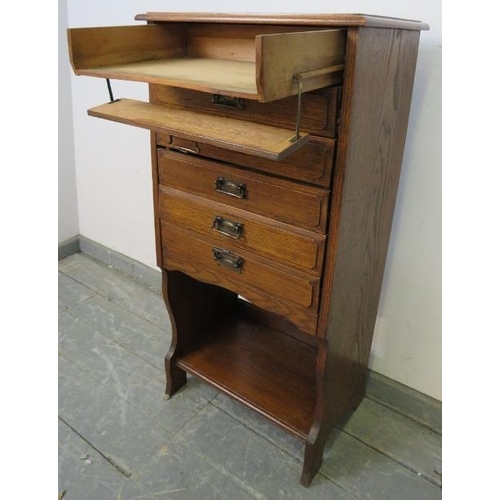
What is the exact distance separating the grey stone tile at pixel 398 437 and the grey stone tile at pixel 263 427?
0.63ft

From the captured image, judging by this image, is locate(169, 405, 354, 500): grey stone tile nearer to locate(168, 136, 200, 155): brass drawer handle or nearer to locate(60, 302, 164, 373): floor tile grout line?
locate(60, 302, 164, 373): floor tile grout line

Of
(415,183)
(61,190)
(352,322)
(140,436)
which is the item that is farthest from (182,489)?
(61,190)

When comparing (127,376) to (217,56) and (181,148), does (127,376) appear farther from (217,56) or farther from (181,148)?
(217,56)

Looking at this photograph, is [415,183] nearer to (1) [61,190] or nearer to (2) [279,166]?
(2) [279,166]

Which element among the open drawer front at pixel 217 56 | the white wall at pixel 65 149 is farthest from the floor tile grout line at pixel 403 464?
the white wall at pixel 65 149

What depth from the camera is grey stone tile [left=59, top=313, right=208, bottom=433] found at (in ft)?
5.12

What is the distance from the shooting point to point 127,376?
1709mm

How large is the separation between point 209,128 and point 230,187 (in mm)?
195

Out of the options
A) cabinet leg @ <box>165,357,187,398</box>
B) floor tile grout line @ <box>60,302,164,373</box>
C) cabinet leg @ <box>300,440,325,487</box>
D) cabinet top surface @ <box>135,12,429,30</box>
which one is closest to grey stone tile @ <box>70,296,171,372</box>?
floor tile grout line @ <box>60,302,164,373</box>

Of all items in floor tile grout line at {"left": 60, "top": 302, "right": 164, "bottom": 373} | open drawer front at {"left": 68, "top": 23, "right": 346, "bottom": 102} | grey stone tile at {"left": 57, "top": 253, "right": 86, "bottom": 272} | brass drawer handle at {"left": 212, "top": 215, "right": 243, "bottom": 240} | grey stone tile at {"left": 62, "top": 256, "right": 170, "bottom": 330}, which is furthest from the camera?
grey stone tile at {"left": 57, "top": 253, "right": 86, "bottom": 272}

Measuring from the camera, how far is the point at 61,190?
→ 242 cm

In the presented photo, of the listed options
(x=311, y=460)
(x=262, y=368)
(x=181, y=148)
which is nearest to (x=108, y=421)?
(x=262, y=368)

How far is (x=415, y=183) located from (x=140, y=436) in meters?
1.15

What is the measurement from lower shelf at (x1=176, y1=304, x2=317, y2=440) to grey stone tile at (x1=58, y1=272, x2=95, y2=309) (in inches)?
31.5
